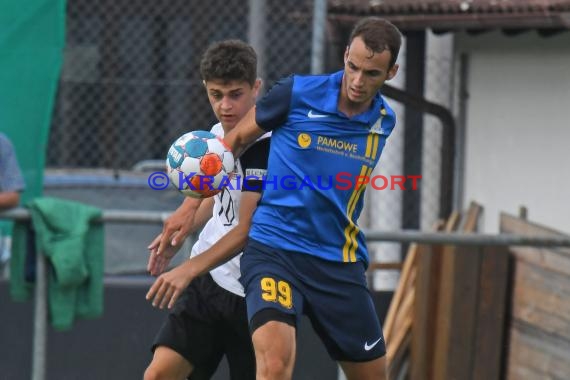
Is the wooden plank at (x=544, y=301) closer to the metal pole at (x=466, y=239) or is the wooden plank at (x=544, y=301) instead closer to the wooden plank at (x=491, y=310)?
the wooden plank at (x=491, y=310)

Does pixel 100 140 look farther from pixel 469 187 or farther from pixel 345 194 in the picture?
pixel 345 194

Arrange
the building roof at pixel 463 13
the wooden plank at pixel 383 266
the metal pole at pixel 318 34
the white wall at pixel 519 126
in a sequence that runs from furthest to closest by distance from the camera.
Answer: the white wall at pixel 519 126
the wooden plank at pixel 383 266
the building roof at pixel 463 13
the metal pole at pixel 318 34

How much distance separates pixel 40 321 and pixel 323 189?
7.43 ft

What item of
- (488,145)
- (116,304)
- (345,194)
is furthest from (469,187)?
(345,194)

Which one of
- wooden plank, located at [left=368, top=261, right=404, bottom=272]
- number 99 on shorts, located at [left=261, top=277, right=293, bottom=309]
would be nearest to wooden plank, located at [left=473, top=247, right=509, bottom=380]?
wooden plank, located at [left=368, top=261, right=404, bottom=272]

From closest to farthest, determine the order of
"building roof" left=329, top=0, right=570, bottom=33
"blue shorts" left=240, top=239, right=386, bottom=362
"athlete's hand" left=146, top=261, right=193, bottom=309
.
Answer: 1. "athlete's hand" left=146, top=261, right=193, bottom=309
2. "blue shorts" left=240, top=239, right=386, bottom=362
3. "building roof" left=329, top=0, right=570, bottom=33

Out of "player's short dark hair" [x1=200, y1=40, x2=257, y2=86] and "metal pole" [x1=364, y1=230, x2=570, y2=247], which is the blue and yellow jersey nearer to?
"player's short dark hair" [x1=200, y1=40, x2=257, y2=86]

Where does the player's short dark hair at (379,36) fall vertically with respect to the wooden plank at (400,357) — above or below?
above

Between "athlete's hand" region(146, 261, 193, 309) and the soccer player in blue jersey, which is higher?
the soccer player in blue jersey

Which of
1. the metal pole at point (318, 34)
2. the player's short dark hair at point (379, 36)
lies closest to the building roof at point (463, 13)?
the metal pole at point (318, 34)

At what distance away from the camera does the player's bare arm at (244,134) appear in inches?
211

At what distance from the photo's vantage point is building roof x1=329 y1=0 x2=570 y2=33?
8.17 m

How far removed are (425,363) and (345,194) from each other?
2263 mm

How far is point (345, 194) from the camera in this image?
544 cm
